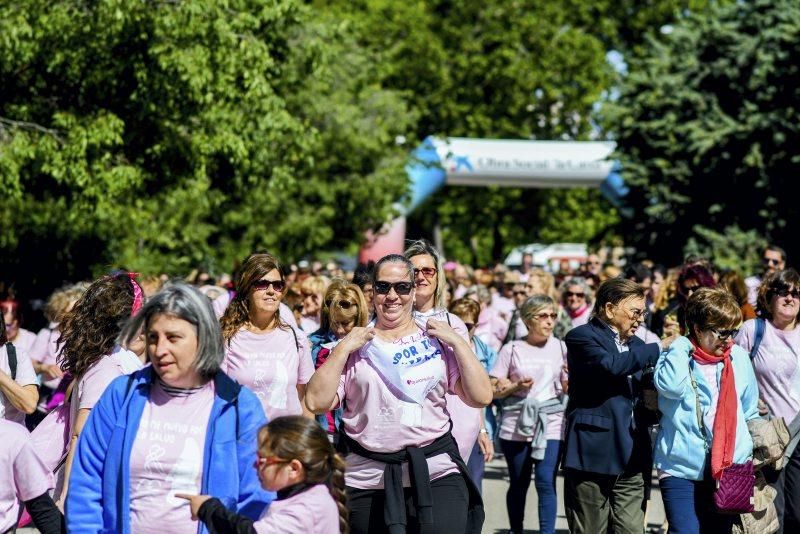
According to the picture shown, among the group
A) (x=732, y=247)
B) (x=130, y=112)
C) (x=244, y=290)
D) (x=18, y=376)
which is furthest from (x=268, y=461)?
(x=732, y=247)

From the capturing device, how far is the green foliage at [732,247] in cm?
2342

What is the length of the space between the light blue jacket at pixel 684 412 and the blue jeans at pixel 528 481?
2.13 meters

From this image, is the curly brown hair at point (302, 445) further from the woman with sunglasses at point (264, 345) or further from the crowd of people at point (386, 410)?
the woman with sunglasses at point (264, 345)

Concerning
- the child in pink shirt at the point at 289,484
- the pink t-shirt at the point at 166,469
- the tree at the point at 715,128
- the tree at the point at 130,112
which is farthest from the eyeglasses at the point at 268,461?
the tree at the point at 715,128

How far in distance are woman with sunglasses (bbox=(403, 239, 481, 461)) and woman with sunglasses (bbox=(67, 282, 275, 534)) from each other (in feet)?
8.24

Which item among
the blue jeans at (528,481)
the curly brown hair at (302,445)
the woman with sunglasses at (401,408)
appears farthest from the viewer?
the blue jeans at (528,481)

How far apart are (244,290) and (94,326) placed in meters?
1.42

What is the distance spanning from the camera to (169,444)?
14.9 feet

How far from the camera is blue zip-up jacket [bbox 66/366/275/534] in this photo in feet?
14.8

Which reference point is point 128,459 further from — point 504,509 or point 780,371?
point 504,509

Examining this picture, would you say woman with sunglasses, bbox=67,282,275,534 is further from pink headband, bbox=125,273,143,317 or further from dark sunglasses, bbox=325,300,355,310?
dark sunglasses, bbox=325,300,355,310

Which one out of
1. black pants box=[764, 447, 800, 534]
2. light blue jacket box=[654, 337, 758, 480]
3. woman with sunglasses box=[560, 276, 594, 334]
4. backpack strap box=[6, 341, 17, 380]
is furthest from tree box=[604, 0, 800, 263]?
backpack strap box=[6, 341, 17, 380]

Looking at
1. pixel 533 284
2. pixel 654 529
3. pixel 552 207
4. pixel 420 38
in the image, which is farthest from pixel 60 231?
pixel 552 207

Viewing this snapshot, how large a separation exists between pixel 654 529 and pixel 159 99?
28.7 feet
